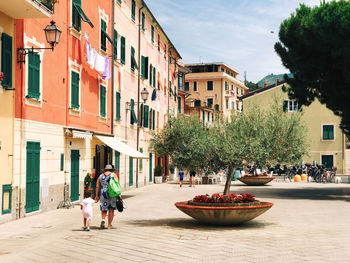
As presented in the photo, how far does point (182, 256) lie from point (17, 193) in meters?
7.45

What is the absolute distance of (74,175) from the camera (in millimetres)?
19281

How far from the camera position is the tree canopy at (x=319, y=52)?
73.6ft

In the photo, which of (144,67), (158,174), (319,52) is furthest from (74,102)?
(158,174)

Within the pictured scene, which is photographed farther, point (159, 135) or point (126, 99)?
point (159, 135)

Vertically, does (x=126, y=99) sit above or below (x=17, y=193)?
above

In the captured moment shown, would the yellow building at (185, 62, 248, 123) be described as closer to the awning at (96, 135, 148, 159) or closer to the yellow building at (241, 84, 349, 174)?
the yellow building at (241, 84, 349, 174)

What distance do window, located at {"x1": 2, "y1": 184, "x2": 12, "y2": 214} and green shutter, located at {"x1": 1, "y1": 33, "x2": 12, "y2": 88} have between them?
9.69 ft

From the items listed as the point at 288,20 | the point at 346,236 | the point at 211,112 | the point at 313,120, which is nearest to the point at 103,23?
the point at 288,20

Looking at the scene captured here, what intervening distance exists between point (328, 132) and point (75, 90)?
39175mm

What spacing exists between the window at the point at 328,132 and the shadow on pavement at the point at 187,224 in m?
40.9

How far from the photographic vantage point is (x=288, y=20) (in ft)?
82.9

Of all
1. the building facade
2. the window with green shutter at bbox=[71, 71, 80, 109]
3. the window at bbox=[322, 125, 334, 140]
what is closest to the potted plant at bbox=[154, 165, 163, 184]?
the building facade

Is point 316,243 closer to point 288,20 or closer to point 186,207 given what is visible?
point 186,207

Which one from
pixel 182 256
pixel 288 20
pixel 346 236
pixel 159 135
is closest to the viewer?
pixel 182 256
